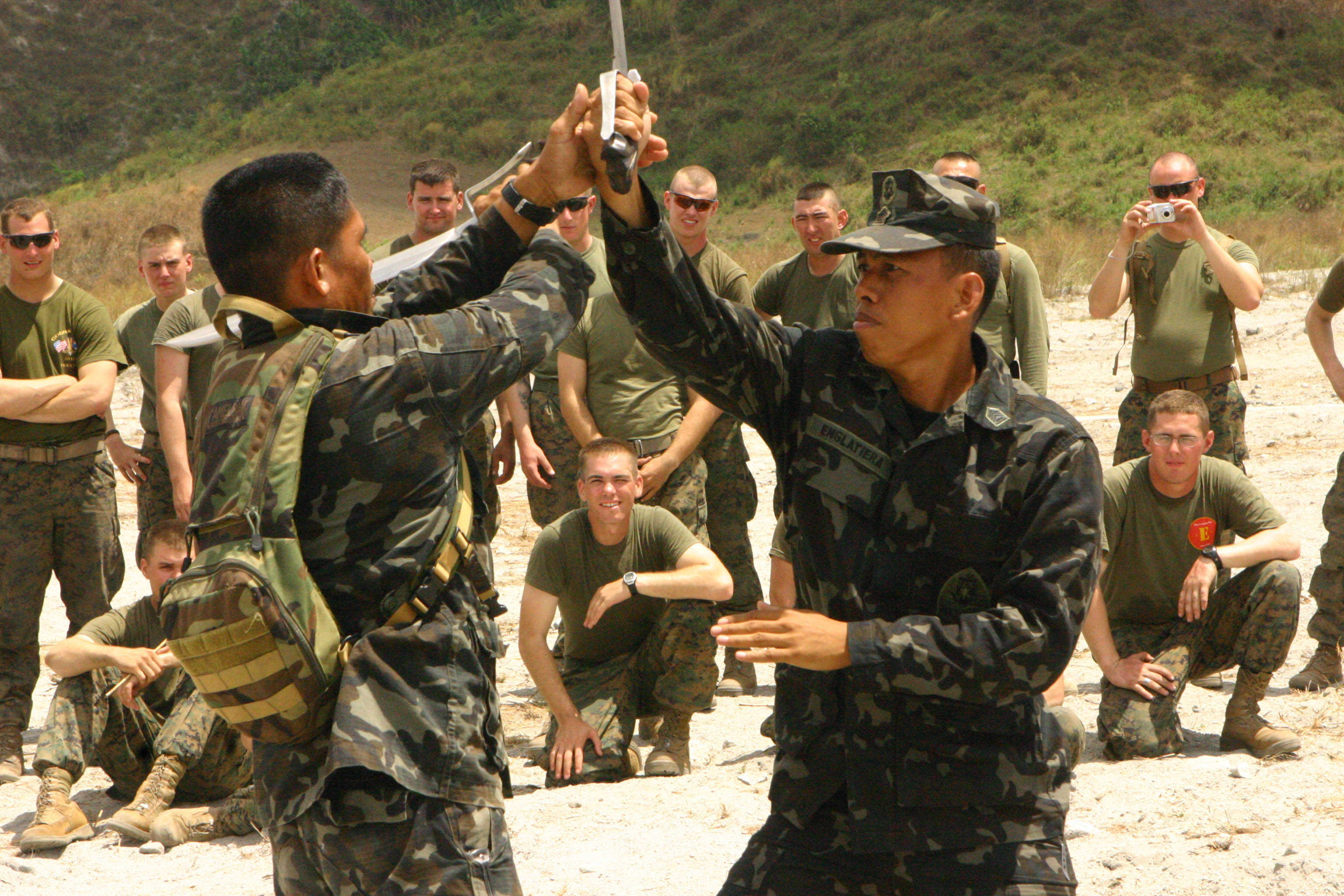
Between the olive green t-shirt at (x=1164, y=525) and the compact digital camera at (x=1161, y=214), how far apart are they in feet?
4.12

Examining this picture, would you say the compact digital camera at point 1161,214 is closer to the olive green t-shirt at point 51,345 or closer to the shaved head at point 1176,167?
the shaved head at point 1176,167

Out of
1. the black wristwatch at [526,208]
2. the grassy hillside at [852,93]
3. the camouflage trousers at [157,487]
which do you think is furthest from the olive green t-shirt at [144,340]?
the grassy hillside at [852,93]

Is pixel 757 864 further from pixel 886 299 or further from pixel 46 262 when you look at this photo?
pixel 46 262

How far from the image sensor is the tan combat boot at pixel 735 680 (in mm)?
6734

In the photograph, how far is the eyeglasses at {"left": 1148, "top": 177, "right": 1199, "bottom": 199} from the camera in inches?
262

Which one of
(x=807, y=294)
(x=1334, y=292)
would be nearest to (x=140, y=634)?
(x=807, y=294)

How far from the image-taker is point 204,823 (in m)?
5.30

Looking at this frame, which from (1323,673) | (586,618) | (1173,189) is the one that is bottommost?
(1323,673)

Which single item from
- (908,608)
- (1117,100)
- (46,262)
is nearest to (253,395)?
(908,608)

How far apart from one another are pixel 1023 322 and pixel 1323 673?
2.08m

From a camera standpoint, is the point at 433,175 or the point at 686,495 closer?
the point at 686,495

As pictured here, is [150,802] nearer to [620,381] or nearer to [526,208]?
[620,381]

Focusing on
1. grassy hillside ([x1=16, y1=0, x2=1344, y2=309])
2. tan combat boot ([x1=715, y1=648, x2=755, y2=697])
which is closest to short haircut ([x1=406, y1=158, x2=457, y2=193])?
tan combat boot ([x1=715, y1=648, x2=755, y2=697])

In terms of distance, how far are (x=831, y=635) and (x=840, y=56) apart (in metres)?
40.3
